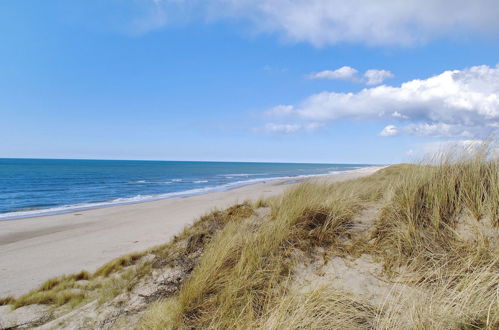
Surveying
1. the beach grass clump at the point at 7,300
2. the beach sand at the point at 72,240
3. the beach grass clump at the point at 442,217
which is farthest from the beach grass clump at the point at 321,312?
the beach grass clump at the point at 7,300

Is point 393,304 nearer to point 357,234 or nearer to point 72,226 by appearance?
point 357,234

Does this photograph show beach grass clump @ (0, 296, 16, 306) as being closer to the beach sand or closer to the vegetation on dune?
the beach sand

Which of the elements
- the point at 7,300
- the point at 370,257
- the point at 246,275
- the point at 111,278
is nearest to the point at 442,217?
the point at 370,257

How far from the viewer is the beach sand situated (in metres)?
7.87

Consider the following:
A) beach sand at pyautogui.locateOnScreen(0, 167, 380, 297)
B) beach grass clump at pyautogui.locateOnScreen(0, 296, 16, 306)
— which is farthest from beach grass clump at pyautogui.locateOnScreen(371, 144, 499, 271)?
beach grass clump at pyautogui.locateOnScreen(0, 296, 16, 306)

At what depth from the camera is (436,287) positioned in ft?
8.80

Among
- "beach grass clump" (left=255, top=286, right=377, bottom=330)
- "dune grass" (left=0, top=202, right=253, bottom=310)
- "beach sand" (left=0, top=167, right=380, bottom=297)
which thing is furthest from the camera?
"beach sand" (left=0, top=167, right=380, bottom=297)

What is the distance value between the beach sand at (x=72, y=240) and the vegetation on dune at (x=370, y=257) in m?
2.80

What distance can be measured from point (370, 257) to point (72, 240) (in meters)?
12.3

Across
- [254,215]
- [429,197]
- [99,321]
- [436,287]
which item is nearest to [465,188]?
[429,197]

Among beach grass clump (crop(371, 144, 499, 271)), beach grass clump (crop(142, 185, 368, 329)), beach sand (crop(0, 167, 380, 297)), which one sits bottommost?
beach sand (crop(0, 167, 380, 297))

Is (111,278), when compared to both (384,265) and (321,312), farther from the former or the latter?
(384,265)

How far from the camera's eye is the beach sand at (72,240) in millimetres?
7867

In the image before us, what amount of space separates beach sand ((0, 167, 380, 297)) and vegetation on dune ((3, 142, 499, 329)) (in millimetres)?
2804
